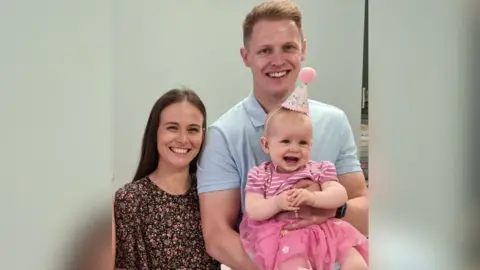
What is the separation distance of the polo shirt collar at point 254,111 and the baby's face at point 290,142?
0.19ft

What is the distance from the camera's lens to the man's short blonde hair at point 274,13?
104 cm

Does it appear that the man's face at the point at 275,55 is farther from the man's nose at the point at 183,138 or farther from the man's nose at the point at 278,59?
the man's nose at the point at 183,138

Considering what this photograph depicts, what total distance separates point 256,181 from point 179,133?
200mm

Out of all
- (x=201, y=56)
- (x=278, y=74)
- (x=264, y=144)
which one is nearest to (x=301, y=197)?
(x=264, y=144)

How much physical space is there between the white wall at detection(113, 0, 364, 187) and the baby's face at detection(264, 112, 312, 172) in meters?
0.11

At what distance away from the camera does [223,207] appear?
1038 millimetres

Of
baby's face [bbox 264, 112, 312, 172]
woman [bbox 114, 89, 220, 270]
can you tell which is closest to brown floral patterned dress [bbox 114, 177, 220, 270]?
woman [bbox 114, 89, 220, 270]

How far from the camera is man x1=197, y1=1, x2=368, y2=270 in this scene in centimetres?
102

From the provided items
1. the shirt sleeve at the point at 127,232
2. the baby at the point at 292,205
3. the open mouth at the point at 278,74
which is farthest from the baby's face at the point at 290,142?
the shirt sleeve at the point at 127,232

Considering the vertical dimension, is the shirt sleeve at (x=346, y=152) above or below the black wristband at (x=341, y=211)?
above
